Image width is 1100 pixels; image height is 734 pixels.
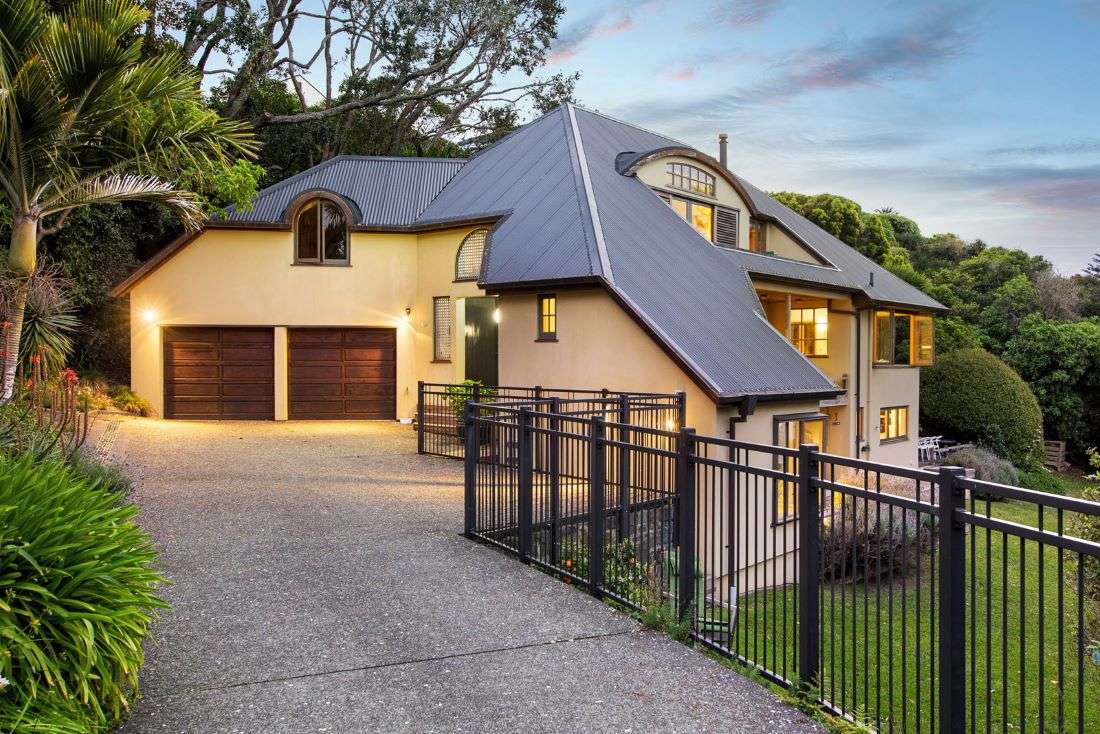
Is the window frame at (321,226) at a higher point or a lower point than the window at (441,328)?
higher

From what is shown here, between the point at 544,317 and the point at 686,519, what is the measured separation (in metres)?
10.9

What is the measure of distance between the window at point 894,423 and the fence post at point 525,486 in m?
18.3

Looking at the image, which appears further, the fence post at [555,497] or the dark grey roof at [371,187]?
the dark grey roof at [371,187]

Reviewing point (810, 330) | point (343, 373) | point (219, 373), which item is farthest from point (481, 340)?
point (810, 330)

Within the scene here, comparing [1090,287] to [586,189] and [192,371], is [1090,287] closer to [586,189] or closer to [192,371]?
[586,189]

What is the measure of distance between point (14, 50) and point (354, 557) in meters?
7.22

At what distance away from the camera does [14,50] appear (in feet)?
29.4

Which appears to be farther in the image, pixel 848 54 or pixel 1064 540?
pixel 848 54

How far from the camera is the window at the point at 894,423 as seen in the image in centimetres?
2314

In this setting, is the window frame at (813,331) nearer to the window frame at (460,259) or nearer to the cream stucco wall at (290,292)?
the window frame at (460,259)

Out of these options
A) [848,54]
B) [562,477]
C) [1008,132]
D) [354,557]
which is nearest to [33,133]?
[354,557]

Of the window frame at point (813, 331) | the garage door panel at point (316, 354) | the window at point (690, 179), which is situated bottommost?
the garage door panel at point (316, 354)

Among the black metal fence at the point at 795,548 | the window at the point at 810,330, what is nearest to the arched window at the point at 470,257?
the window at the point at 810,330

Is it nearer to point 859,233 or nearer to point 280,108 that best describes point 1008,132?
point 859,233
